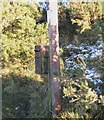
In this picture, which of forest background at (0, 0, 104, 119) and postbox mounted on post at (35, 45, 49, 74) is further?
forest background at (0, 0, 104, 119)

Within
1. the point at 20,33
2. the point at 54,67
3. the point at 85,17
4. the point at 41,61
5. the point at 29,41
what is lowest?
the point at 54,67

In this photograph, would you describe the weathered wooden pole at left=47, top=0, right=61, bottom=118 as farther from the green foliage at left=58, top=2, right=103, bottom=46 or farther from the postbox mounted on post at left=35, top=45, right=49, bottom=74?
the green foliage at left=58, top=2, right=103, bottom=46

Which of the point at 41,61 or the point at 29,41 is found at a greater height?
the point at 29,41

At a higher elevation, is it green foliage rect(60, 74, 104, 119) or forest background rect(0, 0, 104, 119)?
forest background rect(0, 0, 104, 119)

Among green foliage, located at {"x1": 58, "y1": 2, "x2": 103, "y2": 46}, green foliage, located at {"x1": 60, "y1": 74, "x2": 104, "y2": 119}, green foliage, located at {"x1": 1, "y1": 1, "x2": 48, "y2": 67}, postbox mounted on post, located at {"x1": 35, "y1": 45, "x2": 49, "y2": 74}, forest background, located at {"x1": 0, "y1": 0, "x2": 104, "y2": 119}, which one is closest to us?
Answer: green foliage, located at {"x1": 60, "y1": 74, "x2": 104, "y2": 119}

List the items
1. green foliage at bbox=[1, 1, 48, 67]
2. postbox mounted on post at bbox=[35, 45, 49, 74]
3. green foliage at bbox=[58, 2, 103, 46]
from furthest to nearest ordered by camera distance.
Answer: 1. green foliage at bbox=[1, 1, 48, 67]
2. green foliage at bbox=[58, 2, 103, 46]
3. postbox mounted on post at bbox=[35, 45, 49, 74]

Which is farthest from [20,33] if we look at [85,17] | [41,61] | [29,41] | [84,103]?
[84,103]

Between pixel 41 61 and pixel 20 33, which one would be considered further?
pixel 20 33

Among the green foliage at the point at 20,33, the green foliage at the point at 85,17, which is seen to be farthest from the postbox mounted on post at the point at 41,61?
the green foliage at the point at 20,33

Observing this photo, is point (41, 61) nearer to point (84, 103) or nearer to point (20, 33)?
point (84, 103)

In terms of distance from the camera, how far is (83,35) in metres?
12.4

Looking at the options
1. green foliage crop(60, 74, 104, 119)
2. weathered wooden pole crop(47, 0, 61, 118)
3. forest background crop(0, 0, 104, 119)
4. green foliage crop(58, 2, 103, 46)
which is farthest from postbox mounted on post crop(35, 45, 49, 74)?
green foliage crop(58, 2, 103, 46)

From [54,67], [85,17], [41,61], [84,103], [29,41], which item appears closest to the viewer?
[84,103]

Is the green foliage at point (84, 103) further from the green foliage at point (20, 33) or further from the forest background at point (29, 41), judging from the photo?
the green foliage at point (20, 33)
